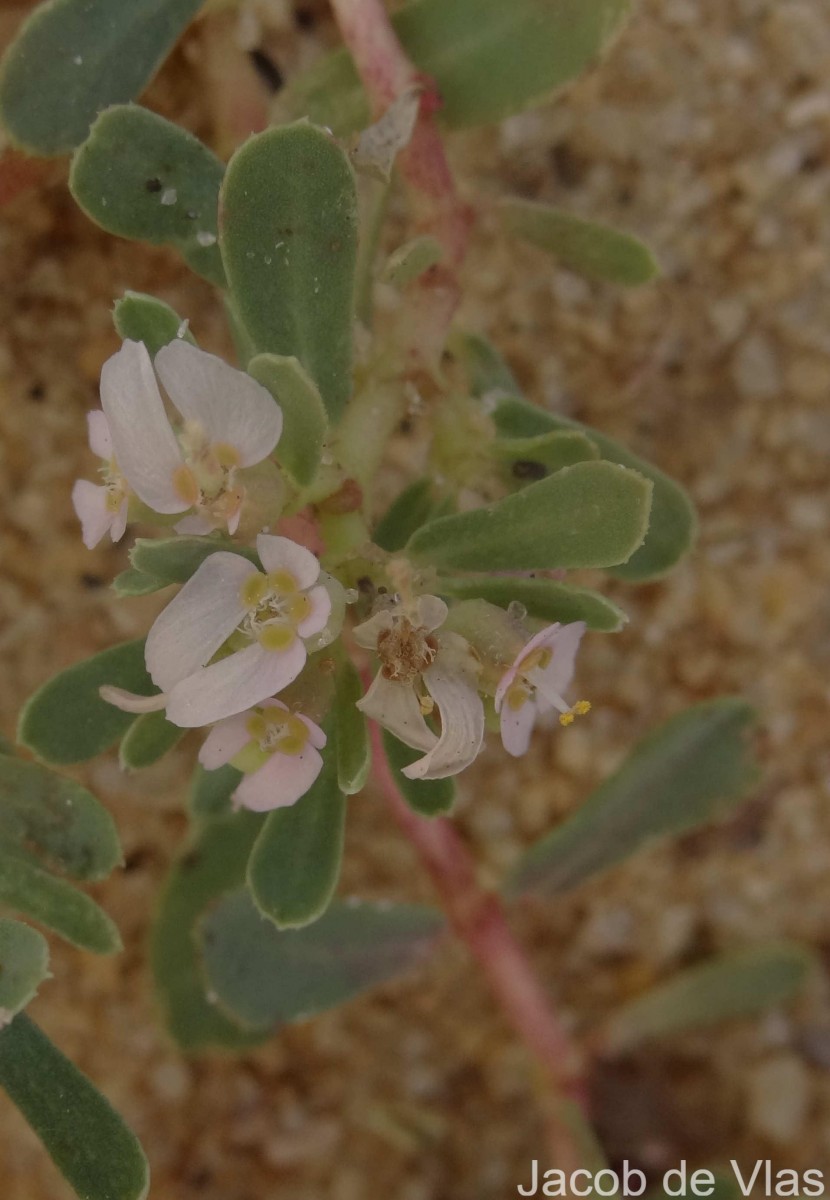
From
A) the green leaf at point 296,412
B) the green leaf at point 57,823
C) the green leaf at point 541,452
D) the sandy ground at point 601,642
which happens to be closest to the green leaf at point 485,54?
the sandy ground at point 601,642

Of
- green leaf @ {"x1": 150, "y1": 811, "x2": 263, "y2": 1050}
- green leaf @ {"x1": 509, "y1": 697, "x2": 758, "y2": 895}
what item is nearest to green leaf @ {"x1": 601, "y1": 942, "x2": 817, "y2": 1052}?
green leaf @ {"x1": 509, "y1": 697, "x2": 758, "y2": 895}

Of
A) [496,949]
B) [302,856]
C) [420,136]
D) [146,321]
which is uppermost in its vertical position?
[146,321]

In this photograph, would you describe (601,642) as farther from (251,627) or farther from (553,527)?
(251,627)

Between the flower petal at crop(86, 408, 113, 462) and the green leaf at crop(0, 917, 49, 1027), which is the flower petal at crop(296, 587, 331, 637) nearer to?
the flower petal at crop(86, 408, 113, 462)

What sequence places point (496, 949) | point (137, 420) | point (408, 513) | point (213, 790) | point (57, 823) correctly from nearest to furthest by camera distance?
point (137, 420) → point (57, 823) → point (408, 513) → point (213, 790) → point (496, 949)

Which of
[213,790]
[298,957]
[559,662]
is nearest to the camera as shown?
[559,662]

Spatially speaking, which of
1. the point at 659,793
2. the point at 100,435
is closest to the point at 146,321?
the point at 100,435

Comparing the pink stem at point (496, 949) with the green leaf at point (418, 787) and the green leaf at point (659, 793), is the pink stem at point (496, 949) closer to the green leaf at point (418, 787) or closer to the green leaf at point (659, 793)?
the green leaf at point (659, 793)
